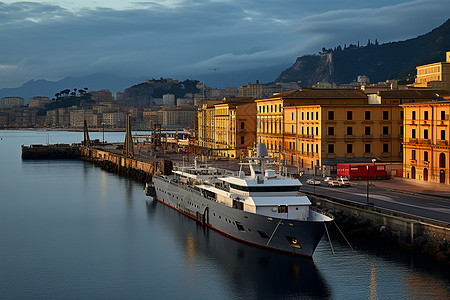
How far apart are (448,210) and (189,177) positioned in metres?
28.7

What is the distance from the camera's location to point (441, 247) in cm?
4119

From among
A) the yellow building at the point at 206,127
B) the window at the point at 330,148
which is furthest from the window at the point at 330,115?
the yellow building at the point at 206,127

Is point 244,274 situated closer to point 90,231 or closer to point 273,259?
point 273,259

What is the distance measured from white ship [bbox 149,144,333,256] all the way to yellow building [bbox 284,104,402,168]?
90.0 ft

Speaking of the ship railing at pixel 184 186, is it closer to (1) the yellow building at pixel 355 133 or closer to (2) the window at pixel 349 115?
(1) the yellow building at pixel 355 133

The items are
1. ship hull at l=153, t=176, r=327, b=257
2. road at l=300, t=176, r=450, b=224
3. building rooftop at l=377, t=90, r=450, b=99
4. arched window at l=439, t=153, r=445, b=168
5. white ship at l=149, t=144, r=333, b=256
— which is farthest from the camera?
building rooftop at l=377, t=90, r=450, b=99

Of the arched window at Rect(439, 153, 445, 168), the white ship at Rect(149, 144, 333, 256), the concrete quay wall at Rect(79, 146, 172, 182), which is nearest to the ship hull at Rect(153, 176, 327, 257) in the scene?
the white ship at Rect(149, 144, 333, 256)

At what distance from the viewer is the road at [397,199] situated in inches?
1880

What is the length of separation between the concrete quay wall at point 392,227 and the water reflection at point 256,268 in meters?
7.34

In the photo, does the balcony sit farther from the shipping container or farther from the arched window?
the arched window

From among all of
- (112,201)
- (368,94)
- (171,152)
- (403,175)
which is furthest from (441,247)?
(171,152)

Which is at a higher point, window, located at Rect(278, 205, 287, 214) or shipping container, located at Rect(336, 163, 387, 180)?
shipping container, located at Rect(336, 163, 387, 180)

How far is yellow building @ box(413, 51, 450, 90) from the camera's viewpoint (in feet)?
404

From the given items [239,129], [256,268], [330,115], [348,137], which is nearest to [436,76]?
[239,129]
